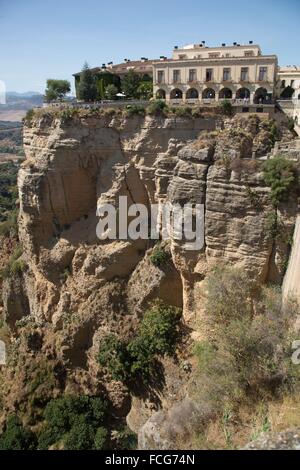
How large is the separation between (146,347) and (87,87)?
1947cm

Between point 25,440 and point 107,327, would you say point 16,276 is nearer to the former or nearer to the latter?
point 107,327

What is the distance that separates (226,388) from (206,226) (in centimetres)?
768

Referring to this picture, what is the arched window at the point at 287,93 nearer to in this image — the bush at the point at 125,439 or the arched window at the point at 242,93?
the arched window at the point at 242,93

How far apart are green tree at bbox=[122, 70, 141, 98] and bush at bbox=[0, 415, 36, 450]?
22.3 meters

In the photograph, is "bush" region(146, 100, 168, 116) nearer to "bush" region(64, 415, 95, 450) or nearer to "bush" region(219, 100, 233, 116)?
"bush" region(219, 100, 233, 116)

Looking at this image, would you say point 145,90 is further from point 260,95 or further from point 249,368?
point 249,368

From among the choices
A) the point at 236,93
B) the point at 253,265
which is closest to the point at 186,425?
the point at 253,265

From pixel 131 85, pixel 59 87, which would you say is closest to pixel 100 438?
pixel 131 85

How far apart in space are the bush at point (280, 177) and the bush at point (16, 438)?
16911 mm

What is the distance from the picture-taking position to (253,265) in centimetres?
1670

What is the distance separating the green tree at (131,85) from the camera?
88.7 feet

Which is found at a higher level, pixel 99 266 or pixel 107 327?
pixel 99 266

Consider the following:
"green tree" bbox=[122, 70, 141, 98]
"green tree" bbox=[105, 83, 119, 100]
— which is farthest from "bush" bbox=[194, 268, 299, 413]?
"green tree" bbox=[122, 70, 141, 98]

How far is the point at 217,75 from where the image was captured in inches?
941
